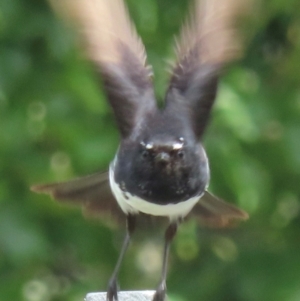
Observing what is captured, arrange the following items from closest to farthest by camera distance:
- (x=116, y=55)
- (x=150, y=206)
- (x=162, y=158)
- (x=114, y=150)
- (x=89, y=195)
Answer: (x=162, y=158) → (x=150, y=206) → (x=116, y=55) → (x=89, y=195) → (x=114, y=150)

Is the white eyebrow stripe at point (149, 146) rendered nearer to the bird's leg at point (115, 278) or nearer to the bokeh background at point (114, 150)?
the bird's leg at point (115, 278)

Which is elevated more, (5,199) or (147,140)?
(147,140)

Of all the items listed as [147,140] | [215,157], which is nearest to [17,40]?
[215,157]

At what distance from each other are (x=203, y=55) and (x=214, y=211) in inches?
23.9

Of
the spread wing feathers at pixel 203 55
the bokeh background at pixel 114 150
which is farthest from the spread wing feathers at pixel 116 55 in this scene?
the bokeh background at pixel 114 150

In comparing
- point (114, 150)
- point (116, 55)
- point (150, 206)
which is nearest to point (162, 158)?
point (150, 206)

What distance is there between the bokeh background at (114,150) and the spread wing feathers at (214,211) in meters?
0.83

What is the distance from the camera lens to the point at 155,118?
3.52 m

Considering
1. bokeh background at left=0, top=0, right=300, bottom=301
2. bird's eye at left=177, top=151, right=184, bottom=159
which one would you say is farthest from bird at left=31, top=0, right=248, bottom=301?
bokeh background at left=0, top=0, right=300, bottom=301

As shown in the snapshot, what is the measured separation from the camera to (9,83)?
5258mm

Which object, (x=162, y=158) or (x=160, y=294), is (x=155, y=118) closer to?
(x=162, y=158)

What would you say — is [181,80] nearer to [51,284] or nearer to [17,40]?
[17,40]

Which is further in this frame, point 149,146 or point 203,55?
point 203,55

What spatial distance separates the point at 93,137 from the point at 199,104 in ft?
5.30
